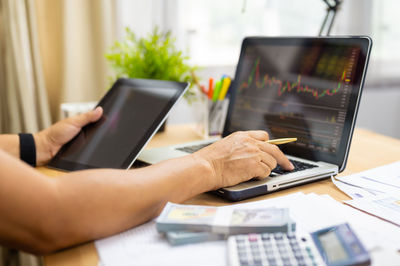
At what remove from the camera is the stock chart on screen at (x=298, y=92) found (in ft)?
2.88

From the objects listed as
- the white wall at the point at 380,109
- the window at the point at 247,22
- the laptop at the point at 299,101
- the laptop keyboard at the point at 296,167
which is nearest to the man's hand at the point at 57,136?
the laptop at the point at 299,101

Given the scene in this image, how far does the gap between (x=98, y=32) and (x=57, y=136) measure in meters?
0.82

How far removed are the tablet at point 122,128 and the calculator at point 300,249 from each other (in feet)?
1.34

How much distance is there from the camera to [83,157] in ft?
3.07

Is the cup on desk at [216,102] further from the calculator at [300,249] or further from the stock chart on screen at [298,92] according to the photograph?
the calculator at [300,249]

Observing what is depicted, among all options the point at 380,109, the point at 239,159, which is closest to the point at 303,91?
the point at 239,159

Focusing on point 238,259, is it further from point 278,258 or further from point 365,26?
point 365,26

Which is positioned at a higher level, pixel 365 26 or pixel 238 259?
pixel 365 26

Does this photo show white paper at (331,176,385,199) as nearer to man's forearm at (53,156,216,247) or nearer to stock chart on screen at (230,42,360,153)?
stock chart on screen at (230,42,360,153)

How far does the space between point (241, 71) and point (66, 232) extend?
0.72m

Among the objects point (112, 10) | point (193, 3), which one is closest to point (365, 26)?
point (193, 3)

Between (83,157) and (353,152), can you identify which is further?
(353,152)

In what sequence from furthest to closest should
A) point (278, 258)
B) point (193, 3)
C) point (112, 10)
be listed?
1. point (193, 3)
2. point (112, 10)
3. point (278, 258)

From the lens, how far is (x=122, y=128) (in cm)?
96
